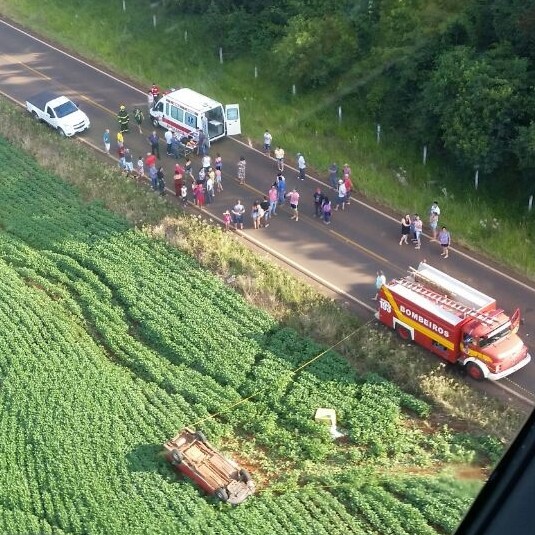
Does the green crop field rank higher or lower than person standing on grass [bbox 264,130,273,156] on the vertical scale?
lower

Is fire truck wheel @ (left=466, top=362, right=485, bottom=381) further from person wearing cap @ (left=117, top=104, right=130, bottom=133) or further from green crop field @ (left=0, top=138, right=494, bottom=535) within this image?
person wearing cap @ (left=117, top=104, right=130, bottom=133)

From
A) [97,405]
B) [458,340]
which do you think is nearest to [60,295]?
[97,405]

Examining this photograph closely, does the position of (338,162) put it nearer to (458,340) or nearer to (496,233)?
(496,233)

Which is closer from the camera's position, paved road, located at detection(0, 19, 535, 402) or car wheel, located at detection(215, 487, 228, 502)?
car wheel, located at detection(215, 487, 228, 502)

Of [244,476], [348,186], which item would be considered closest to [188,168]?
[348,186]

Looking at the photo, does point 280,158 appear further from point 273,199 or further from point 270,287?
point 270,287

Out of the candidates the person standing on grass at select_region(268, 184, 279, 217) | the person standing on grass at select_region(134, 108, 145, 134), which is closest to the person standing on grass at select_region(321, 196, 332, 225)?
the person standing on grass at select_region(268, 184, 279, 217)
